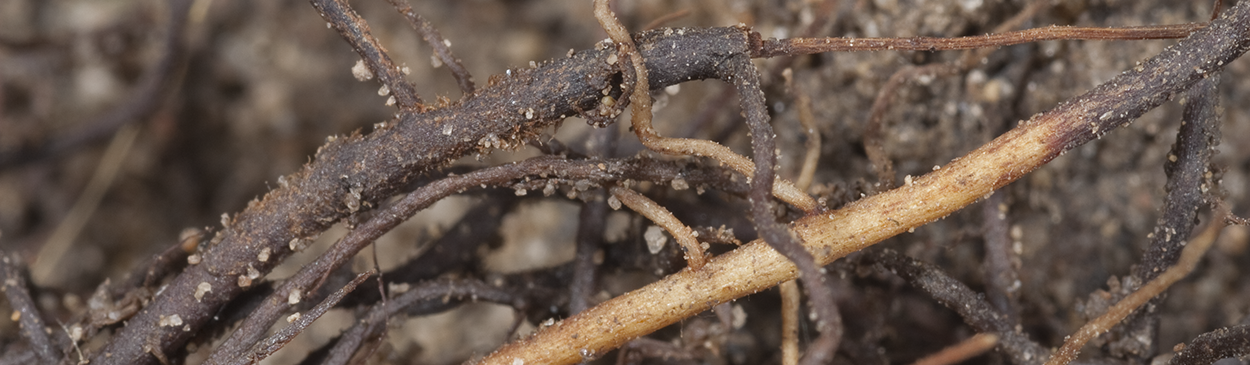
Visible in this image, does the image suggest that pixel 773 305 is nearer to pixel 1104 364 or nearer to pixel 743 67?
pixel 1104 364

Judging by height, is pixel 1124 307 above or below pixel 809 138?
below

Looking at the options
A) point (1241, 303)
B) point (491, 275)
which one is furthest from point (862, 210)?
point (1241, 303)

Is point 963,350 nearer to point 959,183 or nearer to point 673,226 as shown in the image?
point 959,183

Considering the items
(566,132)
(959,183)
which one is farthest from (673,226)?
(566,132)

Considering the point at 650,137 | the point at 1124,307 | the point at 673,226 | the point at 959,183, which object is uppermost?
the point at 650,137

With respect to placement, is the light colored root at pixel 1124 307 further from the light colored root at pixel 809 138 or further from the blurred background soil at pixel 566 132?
the light colored root at pixel 809 138

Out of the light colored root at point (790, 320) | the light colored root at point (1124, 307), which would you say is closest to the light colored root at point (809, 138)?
the light colored root at point (790, 320)

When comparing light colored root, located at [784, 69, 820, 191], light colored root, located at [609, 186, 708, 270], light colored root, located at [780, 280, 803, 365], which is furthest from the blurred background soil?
light colored root, located at [609, 186, 708, 270]
